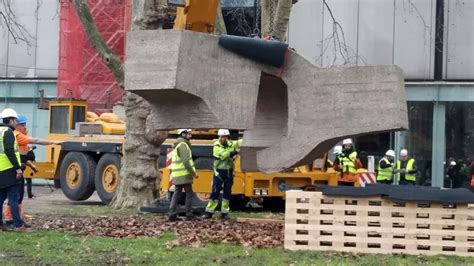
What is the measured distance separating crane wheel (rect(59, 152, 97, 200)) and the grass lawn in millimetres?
10243

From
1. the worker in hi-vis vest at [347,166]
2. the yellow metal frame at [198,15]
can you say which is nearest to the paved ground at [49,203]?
the worker in hi-vis vest at [347,166]

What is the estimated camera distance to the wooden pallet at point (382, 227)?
10586mm

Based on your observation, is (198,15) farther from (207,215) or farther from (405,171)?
(405,171)

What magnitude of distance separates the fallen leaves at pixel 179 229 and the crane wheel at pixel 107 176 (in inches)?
234

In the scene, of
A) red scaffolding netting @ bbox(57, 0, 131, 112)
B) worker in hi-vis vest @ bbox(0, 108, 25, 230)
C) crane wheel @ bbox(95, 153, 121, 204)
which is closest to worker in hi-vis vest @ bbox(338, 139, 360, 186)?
crane wheel @ bbox(95, 153, 121, 204)

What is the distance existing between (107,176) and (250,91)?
11.2 meters

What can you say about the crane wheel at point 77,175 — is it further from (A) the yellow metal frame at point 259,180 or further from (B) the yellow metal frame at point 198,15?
(B) the yellow metal frame at point 198,15

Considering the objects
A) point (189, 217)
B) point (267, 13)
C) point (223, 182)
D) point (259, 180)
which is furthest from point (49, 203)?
point (267, 13)

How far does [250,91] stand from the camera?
1091 cm

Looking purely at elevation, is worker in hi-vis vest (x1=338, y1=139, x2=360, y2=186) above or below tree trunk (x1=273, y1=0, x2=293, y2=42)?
below

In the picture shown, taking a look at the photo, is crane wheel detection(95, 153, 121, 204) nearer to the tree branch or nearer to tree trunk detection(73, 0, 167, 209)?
tree trunk detection(73, 0, 167, 209)

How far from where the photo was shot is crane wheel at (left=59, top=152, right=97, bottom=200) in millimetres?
21625

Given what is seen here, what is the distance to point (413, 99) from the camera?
93.9ft

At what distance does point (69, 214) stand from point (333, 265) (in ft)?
26.9
